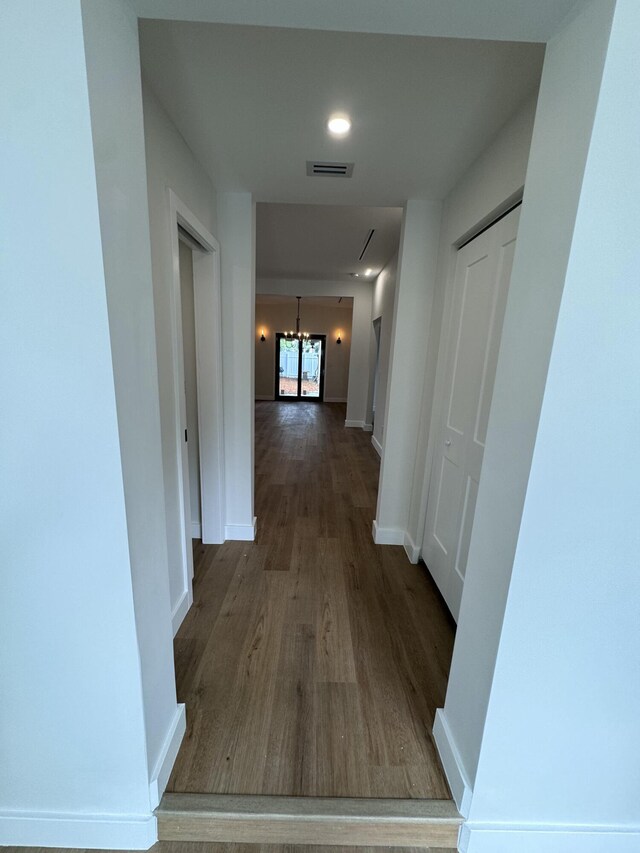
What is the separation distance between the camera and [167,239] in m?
1.51

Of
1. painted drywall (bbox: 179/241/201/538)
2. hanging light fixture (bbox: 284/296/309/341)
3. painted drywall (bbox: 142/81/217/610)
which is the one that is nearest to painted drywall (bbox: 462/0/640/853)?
painted drywall (bbox: 142/81/217/610)

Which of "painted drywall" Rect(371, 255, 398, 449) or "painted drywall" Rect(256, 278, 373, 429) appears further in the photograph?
"painted drywall" Rect(256, 278, 373, 429)

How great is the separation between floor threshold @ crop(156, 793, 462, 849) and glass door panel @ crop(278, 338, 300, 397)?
960 cm

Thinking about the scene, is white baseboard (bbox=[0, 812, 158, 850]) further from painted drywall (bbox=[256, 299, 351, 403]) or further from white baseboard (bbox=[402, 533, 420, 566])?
painted drywall (bbox=[256, 299, 351, 403])

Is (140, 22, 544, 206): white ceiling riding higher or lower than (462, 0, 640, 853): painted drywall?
higher

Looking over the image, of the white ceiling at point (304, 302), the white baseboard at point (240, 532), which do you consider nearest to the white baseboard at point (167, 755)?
the white baseboard at point (240, 532)

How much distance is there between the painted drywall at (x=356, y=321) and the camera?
20.4 ft

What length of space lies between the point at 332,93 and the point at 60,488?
1.76 metres

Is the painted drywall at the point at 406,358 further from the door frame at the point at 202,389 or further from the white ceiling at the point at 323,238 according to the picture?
the door frame at the point at 202,389

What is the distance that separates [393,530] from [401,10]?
268cm

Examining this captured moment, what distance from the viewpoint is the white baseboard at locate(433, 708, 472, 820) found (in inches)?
42.1

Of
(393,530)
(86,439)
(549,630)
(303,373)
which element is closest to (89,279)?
(86,439)

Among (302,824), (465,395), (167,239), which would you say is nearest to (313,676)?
(302,824)

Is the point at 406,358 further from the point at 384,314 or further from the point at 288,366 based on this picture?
the point at 288,366
